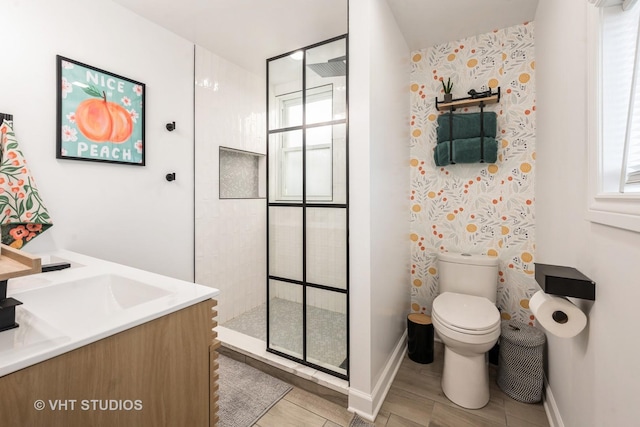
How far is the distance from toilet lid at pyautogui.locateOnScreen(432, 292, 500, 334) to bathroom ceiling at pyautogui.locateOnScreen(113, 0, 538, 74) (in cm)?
193

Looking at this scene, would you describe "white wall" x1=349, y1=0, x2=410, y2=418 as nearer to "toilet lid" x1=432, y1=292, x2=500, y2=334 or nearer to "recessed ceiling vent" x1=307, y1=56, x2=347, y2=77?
"recessed ceiling vent" x1=307, y1=56, x2=347, y2=77

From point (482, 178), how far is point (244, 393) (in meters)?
2.25

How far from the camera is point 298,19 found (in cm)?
194

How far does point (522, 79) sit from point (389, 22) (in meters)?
1.08

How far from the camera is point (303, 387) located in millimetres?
1761

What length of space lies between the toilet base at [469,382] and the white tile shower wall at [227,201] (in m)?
1.87

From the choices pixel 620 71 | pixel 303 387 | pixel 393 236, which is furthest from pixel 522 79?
pixel 303 387

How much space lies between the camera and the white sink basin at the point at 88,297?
0.96 meters

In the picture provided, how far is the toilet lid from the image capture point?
5.07 feet

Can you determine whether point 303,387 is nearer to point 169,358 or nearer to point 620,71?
point 169,358

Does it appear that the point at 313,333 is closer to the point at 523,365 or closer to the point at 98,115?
the point at 523,365

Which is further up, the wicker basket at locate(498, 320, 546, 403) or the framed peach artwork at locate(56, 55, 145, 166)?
the framed peach artwork at locate(56, 55, 145, 166)

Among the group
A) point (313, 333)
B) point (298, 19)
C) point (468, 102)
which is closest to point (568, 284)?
point (313, 333)

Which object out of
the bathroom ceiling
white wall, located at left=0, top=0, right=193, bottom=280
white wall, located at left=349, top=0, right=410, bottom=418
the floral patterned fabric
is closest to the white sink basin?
the floral patterned fabric
